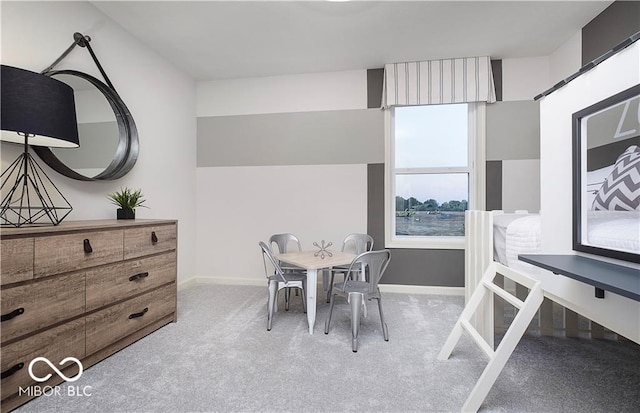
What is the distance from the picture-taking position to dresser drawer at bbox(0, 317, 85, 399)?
4.60 feet

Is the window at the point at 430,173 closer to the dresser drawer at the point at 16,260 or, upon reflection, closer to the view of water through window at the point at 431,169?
the view of water through window at the point at 431,169

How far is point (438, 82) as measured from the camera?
3.28 metres

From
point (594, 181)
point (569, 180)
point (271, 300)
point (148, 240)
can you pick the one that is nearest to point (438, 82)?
point (569, 180)

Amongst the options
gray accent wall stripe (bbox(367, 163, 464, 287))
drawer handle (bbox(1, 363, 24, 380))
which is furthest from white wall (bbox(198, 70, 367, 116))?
drawer handle (bbox(1, 363, 24, 380))

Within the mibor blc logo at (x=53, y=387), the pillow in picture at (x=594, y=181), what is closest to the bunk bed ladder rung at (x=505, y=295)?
the pillow in picture at (x=594, y=181)

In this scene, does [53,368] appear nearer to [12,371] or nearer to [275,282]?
[12,371]

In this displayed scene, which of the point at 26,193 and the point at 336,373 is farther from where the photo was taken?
the point at 26,193

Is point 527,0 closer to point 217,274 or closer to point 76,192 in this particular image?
point 76,192

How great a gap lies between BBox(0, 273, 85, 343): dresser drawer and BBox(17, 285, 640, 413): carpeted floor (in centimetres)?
40

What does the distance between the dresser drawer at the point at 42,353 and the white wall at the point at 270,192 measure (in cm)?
210

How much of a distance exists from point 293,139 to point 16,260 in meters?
2.75

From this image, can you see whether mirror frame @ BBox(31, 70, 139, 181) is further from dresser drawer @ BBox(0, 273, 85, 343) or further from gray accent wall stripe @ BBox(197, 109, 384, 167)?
gray accent wall stripe @ BBox(197, 109, 384, 167)

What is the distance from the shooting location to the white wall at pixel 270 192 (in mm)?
3580

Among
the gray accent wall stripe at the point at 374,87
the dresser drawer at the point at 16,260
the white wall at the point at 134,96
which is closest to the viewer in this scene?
the dresser drawer at the point at 16,260
